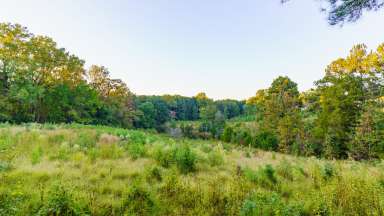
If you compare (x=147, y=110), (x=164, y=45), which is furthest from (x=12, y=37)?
(x=147, y=110)

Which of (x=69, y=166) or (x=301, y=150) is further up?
(x=69, y=166)

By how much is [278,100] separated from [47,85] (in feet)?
92.4

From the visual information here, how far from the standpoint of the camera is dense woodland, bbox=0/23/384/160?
15844mm

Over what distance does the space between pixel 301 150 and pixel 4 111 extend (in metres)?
30.7

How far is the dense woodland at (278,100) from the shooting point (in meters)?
15.8

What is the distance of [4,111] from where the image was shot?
20.7m

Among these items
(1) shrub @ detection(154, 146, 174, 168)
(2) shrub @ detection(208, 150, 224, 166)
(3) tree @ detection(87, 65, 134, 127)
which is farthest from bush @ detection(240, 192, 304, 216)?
(3) tree @ detection(87, 65, 134, 127)

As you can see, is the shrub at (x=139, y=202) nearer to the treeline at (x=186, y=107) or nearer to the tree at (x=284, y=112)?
the tree at (x=284, y=112)

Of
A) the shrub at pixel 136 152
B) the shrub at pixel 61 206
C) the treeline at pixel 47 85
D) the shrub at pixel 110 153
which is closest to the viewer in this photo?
the shrub at pixel 61 206

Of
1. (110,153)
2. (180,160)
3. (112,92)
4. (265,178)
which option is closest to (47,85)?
(112,92)

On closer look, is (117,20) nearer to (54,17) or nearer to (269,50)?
(54,17)

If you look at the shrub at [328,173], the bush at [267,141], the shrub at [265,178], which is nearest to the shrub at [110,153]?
the shrub at [265,178]

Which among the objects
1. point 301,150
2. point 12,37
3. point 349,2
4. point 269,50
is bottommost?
point 301,150

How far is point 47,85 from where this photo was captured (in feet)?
80.4
